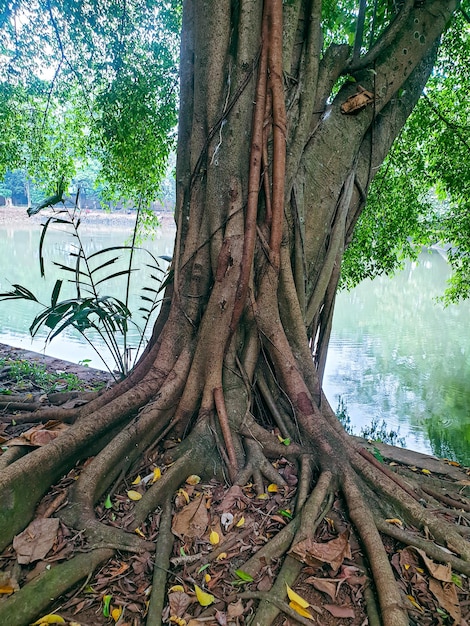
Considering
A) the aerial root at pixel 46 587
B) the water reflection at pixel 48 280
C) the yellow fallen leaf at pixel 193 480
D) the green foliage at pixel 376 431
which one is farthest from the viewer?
the water reflection at pixel 48 280

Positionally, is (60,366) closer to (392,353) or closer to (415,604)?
(415,604)

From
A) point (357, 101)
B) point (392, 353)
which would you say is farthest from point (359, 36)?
point (392, 353)

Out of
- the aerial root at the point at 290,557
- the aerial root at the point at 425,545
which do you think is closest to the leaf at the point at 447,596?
the aerial root at the point at 425,545

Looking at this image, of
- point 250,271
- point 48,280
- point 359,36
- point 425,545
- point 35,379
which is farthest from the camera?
point 48,280

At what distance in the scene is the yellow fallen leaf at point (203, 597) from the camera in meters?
1.69

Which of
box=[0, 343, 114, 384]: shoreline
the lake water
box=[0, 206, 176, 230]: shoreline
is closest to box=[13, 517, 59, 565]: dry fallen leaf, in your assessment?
the lake water

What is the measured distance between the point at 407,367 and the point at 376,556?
7.43 metres

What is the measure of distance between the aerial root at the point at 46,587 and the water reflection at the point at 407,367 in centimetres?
476

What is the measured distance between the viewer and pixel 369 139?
3.27m

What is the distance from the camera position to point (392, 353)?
31.5 feet

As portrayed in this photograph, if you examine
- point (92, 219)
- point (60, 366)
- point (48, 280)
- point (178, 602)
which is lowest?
point (60, 366)

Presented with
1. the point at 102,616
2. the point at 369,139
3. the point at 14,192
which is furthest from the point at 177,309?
the point at 14,192

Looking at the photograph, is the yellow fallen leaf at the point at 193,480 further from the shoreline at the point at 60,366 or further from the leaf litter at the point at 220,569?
the shoreline at the point at 60,366

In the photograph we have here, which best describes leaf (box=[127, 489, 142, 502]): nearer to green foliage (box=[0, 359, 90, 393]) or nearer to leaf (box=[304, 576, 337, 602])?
leaf (box=[304, 576, 337, 602])
